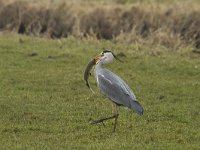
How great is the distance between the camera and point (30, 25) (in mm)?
20625

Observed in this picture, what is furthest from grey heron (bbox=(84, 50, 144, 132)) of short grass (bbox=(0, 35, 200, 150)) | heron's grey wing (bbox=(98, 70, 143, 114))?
short grass (bbox=(0, 35, 200, 150))

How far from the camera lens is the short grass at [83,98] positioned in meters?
8.91

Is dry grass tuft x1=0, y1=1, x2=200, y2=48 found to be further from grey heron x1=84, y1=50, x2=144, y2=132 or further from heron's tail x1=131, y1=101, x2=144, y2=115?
heron's tail x1=131, y1=101, x2=144, y2=115

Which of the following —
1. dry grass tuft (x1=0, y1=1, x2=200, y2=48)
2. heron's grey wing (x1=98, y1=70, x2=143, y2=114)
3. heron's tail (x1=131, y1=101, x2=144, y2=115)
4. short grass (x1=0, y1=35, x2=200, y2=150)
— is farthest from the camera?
dry grass tuft (x1=0, y1=1, x2=200, y2=48)

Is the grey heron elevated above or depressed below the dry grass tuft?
above

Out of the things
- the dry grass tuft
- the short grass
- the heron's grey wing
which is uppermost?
the heron's grey wing

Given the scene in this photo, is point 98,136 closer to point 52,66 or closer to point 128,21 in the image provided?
point 52,66

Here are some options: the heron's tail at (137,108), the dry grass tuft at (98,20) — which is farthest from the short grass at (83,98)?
the dry grass tuft at (98,20)

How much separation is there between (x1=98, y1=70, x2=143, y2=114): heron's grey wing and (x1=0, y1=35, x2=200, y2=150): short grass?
46cm

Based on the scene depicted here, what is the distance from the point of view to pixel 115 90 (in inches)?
364

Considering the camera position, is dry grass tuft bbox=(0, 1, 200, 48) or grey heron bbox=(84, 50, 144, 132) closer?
grey heron bbox=(84, 50, 144, 132)

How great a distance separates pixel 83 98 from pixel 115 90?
2739 millimetres

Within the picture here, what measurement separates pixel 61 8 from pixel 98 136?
486 inches

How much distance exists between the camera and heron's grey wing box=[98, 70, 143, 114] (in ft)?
29.6
